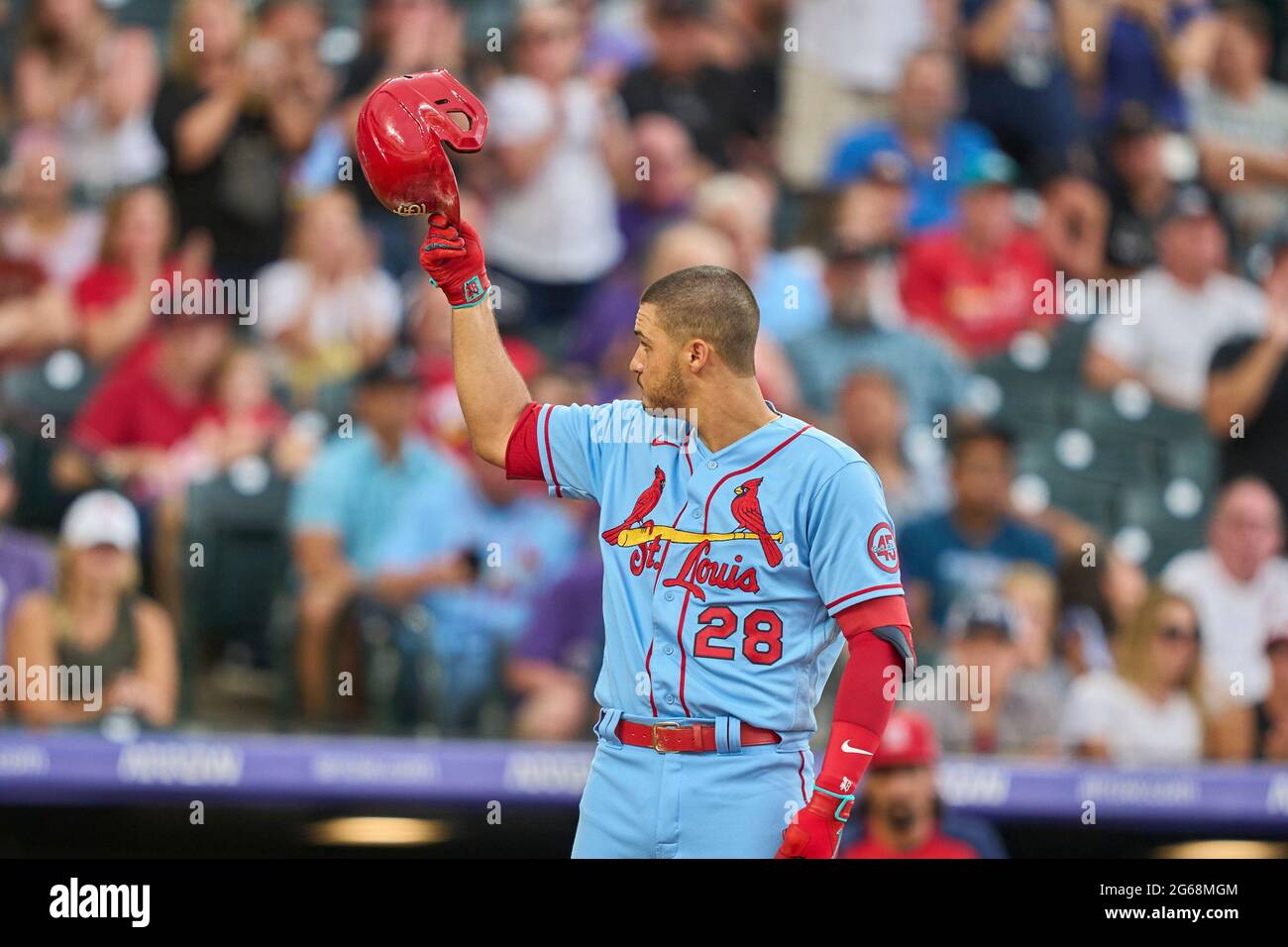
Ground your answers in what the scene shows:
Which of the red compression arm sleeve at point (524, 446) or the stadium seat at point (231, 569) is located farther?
the stadium seat at point (231, 569)

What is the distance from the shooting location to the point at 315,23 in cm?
770

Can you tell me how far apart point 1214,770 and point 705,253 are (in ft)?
8.71

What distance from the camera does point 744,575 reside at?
Answer: 11.6 feet

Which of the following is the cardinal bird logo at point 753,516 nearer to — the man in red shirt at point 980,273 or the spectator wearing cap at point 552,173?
the spectator wearing cap at point 552,173

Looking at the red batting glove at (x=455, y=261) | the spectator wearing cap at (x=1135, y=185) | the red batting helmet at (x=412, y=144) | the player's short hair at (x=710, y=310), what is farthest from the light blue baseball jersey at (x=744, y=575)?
the spectator wearing cap at (x=1135, y=185)

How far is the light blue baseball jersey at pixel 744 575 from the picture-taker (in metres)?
3.49

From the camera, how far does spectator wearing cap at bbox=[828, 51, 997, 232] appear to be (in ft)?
25.2

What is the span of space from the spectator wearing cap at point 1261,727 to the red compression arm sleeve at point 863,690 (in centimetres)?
376

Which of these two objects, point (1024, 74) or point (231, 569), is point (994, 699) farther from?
point (1024, 74)

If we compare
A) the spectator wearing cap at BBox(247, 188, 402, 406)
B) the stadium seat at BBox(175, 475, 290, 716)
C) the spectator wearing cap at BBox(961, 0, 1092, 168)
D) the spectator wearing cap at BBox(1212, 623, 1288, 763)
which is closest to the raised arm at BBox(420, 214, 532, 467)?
the stadium seat at BBox(175, 475, 290, 716)

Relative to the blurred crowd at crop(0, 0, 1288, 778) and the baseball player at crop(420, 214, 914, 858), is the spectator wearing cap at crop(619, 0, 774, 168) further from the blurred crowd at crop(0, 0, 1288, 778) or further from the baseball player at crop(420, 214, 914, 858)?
the baseball player at crop(420, 214, 914, 858)

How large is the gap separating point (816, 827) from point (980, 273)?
451 cm

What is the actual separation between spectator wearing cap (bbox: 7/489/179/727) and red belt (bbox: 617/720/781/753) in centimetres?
337

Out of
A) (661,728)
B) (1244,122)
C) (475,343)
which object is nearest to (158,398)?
(475,343)
